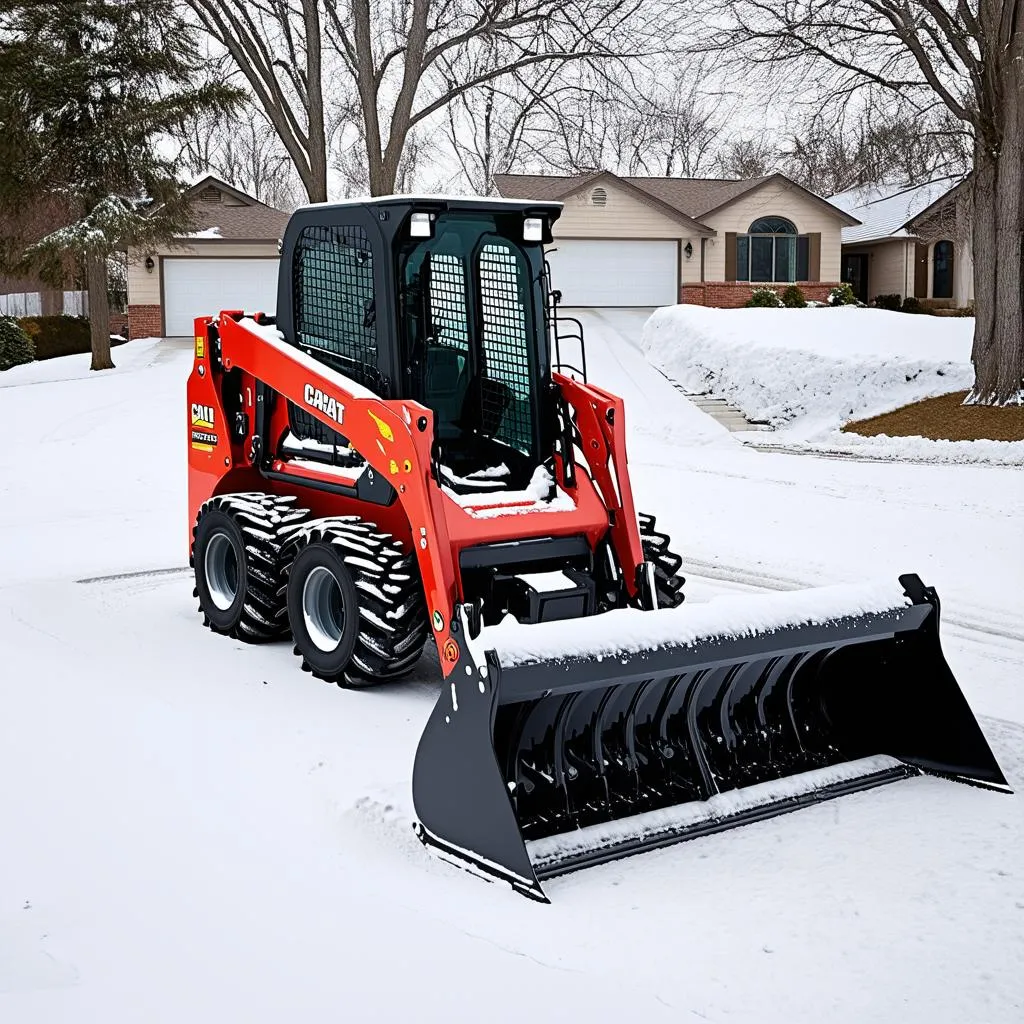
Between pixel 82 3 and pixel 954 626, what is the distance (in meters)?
24.7

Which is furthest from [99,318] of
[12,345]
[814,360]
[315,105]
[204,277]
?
[814,360]

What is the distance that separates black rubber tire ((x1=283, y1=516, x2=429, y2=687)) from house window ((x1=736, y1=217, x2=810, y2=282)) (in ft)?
101

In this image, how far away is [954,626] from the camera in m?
7.51

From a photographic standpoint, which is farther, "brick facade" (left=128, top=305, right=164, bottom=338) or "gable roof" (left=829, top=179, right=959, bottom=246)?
"gable roof" (left=829, top=179, right=959, bottom=246)

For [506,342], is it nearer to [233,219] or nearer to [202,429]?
[202,429]

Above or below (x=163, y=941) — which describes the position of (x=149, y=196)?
above

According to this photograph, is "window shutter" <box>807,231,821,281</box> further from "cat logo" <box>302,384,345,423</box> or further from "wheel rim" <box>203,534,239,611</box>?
"cat logo" <box>302,384,345,423</box>

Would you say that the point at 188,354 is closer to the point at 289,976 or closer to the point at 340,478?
the point at 340,478

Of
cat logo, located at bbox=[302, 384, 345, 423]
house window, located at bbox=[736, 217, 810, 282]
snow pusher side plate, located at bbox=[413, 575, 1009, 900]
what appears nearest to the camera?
snow pusher side plate, located at bbox=[413, 575, 1009, 900]

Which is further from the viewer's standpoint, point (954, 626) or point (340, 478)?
point (954, 626)

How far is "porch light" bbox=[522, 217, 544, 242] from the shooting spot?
6.73 meters

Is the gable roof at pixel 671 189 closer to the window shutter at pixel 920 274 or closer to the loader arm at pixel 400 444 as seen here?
the window shutter at pixel 920 274

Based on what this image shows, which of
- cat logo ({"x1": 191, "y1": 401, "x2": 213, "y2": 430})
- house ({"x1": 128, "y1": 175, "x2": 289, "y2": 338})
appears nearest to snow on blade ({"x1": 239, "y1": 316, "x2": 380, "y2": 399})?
cat logo ({"x1": 191, "y1": 401, "x2": 213, "y2": 430})

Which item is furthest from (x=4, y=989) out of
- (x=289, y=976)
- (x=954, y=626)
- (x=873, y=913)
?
(x=954, y=626)
